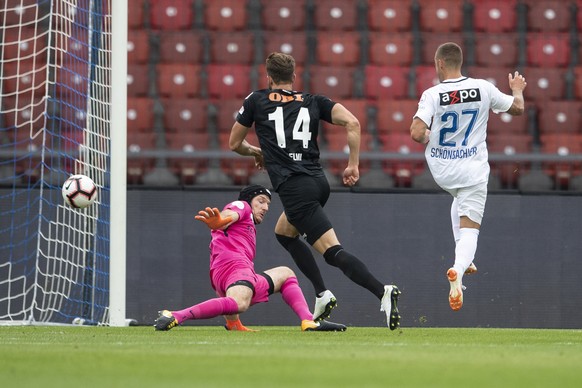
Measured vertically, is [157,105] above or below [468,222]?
above

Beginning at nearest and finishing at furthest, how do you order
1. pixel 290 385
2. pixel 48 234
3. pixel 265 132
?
pixel 290 385 < pixel 265 132 < pixel 48 234

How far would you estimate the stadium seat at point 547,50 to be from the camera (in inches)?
460

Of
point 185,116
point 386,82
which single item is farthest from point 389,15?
point 185,116

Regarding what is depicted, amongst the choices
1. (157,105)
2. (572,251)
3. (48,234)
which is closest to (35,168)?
(48,234)

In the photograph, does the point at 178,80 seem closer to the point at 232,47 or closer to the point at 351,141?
the point at 232,47

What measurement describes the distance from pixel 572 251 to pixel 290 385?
638 cm

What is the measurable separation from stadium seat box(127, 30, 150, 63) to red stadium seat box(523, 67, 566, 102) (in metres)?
3.67

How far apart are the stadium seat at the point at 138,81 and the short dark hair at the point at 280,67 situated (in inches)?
178

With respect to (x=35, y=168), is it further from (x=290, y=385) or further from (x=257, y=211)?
(x=290, y=385)

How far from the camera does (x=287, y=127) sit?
681 cm

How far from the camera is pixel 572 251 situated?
9.55 m

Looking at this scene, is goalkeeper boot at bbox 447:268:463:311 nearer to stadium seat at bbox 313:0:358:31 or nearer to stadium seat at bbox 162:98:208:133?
stadium seat at bbox 162:98:208:133

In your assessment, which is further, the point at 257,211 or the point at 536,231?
the point at 536,231

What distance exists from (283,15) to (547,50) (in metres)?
2.66
